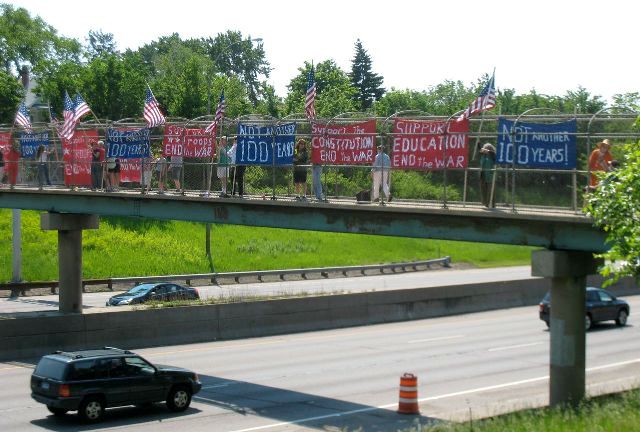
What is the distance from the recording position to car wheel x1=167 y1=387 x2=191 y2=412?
20.5 metres

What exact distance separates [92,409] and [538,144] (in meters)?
9.80

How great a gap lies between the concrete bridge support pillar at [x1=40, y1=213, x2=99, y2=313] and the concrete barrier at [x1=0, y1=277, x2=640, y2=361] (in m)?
0.79

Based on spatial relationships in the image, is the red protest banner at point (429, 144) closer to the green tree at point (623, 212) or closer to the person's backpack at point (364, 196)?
the person's backpack at point (364, 196)

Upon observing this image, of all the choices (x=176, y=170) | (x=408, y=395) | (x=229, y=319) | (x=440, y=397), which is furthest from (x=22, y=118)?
(x=408, y=395)

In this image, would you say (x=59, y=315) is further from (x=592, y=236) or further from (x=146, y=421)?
(x=592, y=236)

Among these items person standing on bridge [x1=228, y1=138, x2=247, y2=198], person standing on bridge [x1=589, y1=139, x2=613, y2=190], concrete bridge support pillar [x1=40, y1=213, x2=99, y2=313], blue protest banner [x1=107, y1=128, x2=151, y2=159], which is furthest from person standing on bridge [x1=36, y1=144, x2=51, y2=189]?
person standing on bridge [x1=589, y1=139, x2=613, y2=190]

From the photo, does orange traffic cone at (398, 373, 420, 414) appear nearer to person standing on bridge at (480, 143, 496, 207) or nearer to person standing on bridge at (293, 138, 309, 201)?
person standing on bridge at (480, 143, 496, 207)

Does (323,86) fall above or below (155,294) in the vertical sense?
above

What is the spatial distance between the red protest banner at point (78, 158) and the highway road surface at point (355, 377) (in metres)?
5.56

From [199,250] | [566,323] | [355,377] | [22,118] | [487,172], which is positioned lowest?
[355,377]

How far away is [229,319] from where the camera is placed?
3291cm

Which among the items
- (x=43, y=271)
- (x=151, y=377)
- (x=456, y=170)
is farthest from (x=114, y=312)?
(x=43, y=271)

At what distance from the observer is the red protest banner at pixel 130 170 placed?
28391 mm

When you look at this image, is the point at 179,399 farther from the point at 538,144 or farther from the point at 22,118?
the point at 22,118
